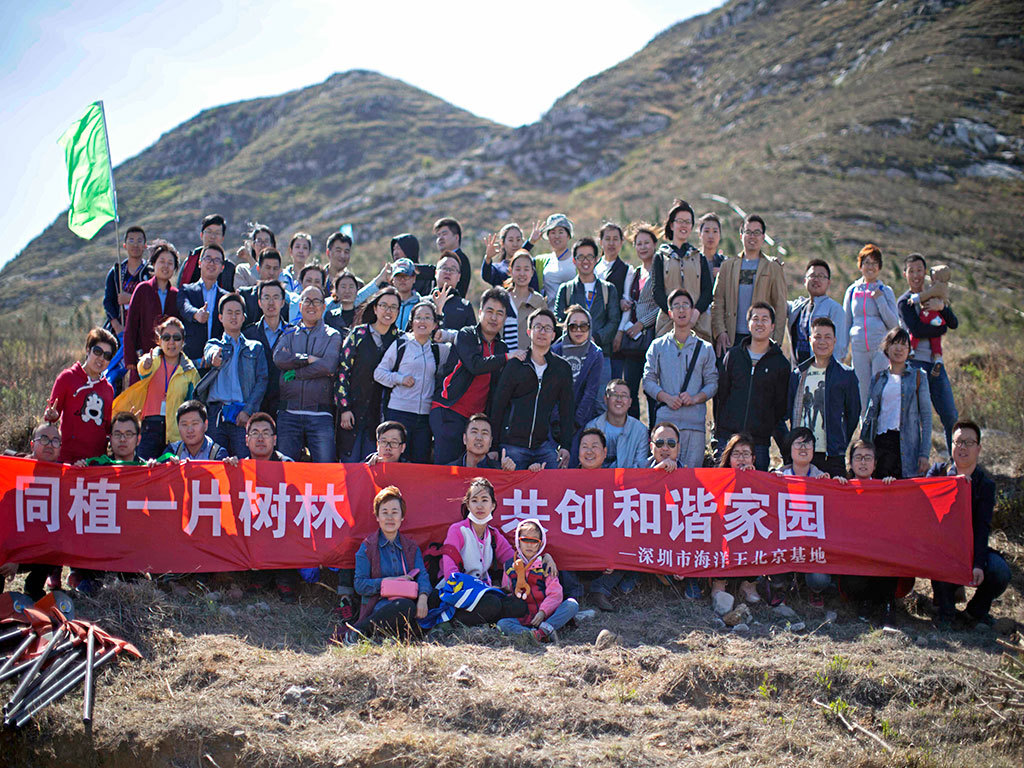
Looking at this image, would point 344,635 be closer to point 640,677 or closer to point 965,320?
point 640,677

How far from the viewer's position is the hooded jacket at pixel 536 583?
6.17 m

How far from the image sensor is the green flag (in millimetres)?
8930

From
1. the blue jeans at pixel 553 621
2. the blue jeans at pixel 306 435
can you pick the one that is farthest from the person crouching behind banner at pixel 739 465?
the blue jeans at pixel 306 435

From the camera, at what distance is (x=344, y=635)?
20.1 feet

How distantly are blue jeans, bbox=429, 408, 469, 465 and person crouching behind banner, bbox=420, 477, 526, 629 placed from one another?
84cm

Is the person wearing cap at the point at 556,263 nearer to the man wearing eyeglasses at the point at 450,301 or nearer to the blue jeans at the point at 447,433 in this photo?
the man wearing eyeglasses at the point at 450,301

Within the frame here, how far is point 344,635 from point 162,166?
5734 centimetres

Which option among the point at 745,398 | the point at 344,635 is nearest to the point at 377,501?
the point at 344,635

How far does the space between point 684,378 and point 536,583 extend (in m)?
2.50

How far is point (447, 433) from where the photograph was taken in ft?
23.9

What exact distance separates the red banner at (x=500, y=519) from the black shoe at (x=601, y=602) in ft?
0.82

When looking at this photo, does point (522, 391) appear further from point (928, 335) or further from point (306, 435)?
point (928, 335)

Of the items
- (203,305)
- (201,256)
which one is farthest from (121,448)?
(201,256)

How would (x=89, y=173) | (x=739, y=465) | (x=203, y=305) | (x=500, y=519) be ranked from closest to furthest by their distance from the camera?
(x=500, y=519), (x=739, y=465), (x=203, y=305), (x=89, y=173)
